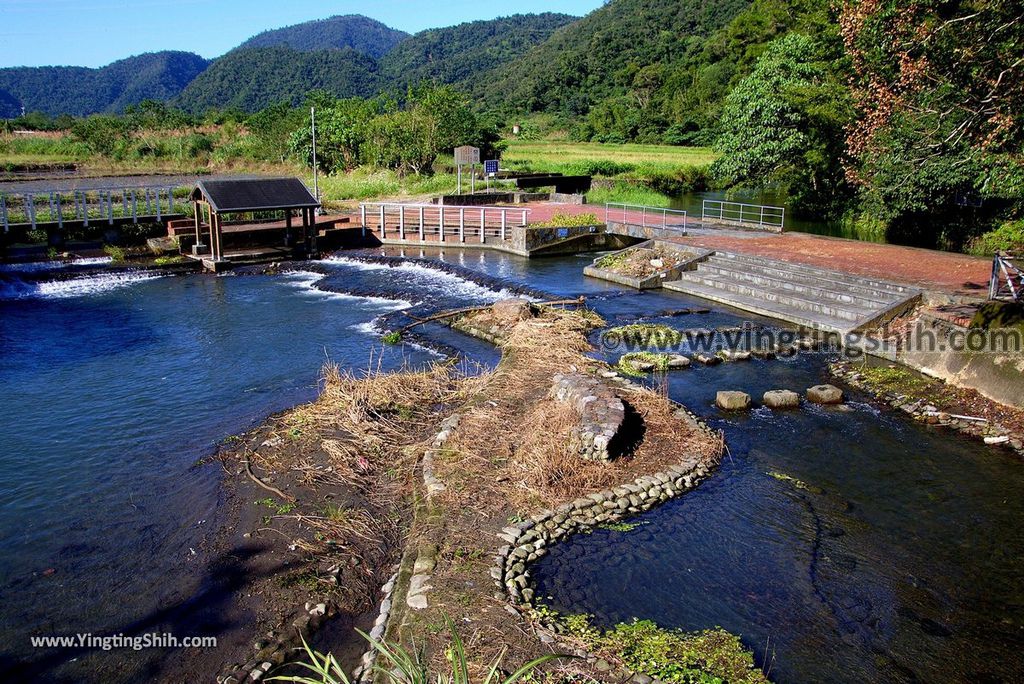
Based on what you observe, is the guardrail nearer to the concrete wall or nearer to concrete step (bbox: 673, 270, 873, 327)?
concrete step (bbox: 673, 270, 873, 327)

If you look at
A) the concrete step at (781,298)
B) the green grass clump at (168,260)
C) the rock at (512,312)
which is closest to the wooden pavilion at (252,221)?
the green grass clump at (168,260)

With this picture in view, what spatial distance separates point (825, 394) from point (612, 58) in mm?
85912

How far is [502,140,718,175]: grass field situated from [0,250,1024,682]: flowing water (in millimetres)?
34528

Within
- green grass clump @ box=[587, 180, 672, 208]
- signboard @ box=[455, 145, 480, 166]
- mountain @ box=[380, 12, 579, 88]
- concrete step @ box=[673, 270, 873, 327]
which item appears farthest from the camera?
mountain @ box=[380, 12, 579, 88]

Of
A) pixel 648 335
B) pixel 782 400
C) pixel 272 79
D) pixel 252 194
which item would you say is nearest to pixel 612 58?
pixel 252 194

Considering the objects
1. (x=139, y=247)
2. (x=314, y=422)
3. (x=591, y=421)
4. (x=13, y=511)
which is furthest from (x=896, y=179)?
(x=139, y=247)

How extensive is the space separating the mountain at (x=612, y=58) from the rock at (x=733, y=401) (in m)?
76.2

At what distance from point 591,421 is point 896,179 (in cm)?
1870

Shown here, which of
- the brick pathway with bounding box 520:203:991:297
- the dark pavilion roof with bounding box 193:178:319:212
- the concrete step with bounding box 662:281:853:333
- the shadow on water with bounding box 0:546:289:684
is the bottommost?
the shadow on water with bounding box 0:546:289:684

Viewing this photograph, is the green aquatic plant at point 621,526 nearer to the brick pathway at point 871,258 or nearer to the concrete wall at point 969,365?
the concrete wall at point 969,365

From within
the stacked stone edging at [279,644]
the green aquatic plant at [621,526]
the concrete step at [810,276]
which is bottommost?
the stacked stone edging at [279,644]

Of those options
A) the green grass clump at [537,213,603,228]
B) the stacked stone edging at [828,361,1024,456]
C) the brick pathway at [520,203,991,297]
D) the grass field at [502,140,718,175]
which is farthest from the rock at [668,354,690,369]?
the grass field at [502,140,718,175]

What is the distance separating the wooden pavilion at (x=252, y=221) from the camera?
2705 centimetres

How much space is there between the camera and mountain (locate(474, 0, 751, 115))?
285 feet
